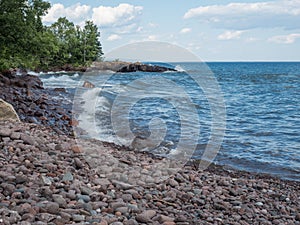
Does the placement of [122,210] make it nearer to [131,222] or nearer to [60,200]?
[131,222]

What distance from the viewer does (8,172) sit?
4.57 metres

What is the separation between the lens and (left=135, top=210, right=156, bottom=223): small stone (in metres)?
3.83

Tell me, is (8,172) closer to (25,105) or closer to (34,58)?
(25,105)

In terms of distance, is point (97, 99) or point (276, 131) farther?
point (97, 99)

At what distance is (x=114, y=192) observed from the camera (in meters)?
4.52

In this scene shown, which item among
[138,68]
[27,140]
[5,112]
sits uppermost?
[138,68]

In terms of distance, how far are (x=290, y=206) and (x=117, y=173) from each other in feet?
8.60

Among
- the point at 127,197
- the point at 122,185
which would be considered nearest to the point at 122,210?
the point at 127,197

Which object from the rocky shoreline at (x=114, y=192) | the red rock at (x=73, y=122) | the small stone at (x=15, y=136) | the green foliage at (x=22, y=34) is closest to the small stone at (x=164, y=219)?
the rocky shoreline at (x=114, y=192)

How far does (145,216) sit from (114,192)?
761 millimetres

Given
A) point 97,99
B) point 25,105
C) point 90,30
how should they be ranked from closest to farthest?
point 25,105, point 97,99, point 90,30

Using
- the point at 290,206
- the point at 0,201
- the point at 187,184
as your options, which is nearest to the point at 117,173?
the point at 187,184

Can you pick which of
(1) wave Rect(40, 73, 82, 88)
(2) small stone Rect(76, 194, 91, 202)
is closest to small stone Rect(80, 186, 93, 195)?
(2) small stone Rect(76, 194, 91, 202)

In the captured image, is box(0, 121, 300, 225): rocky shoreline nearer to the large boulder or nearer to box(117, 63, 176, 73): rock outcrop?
Answer: the large boulder
